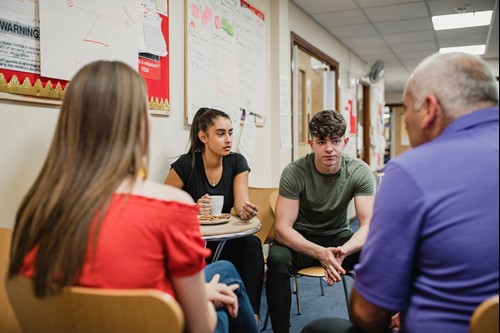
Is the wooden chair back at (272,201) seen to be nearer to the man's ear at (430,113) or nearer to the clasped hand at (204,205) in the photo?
the clasped hand at (204,205)

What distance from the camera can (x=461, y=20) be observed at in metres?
5.04

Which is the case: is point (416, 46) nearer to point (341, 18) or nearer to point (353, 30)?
point (353, 30)

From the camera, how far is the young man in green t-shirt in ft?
7.47

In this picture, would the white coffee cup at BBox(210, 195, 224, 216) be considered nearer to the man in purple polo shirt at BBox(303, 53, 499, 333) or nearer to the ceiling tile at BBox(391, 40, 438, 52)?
the man in purple polo shirt at BBox(303, 53, 499, 333)

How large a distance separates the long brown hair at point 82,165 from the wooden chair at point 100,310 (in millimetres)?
43

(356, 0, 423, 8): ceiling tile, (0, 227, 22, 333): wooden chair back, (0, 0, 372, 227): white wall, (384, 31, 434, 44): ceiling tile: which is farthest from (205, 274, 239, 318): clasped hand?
(384, 31, 434, 44): ceiling tile

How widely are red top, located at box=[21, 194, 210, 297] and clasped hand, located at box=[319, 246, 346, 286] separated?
4.34 feet

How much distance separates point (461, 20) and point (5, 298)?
17.1 ft

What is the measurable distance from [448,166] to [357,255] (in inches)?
58.8

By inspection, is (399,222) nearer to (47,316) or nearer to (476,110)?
(476,110)

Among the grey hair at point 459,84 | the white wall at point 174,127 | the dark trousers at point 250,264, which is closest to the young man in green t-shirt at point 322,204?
the dark trousers at point 250,264

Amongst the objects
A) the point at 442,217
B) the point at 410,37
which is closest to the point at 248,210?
the point at 442,217

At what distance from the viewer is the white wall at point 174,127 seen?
169cm

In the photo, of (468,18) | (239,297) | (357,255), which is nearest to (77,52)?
(239,297)
